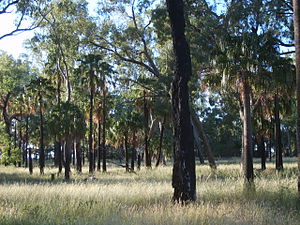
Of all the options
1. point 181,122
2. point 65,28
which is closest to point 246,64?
point 181,122

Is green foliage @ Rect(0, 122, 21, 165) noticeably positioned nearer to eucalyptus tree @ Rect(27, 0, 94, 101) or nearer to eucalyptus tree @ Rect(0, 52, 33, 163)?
eucalyptus tree @ Rect(0, 52, 33, 163)

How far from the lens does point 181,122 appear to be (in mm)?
10539

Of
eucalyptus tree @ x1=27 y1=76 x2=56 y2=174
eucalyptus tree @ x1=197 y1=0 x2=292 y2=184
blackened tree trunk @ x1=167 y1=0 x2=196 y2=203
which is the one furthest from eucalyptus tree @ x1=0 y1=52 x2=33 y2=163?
blackened tree trunk @ x1=167 y1=0 x2=196 y2=203

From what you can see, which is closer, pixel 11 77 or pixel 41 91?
pixel 41 91

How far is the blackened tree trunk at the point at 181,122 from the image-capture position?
33.9 ft

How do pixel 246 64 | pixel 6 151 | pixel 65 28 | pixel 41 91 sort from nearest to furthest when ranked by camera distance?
1. pixel 246 64
2. pixel 65 28
3. pixel 41 91
4. pixel 6 151

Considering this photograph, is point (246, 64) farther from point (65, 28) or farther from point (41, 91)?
point (41, 91)

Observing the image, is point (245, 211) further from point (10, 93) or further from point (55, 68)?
point (10, 93)

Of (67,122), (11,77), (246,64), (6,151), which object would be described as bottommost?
(6,151)

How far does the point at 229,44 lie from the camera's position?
57.6 ft

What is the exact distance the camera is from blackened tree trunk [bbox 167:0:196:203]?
10.3m

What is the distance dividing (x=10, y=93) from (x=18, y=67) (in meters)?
3.60

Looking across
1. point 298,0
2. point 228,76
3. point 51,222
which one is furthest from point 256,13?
point 51,222

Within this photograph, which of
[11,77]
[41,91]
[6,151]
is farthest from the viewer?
[11,77]
